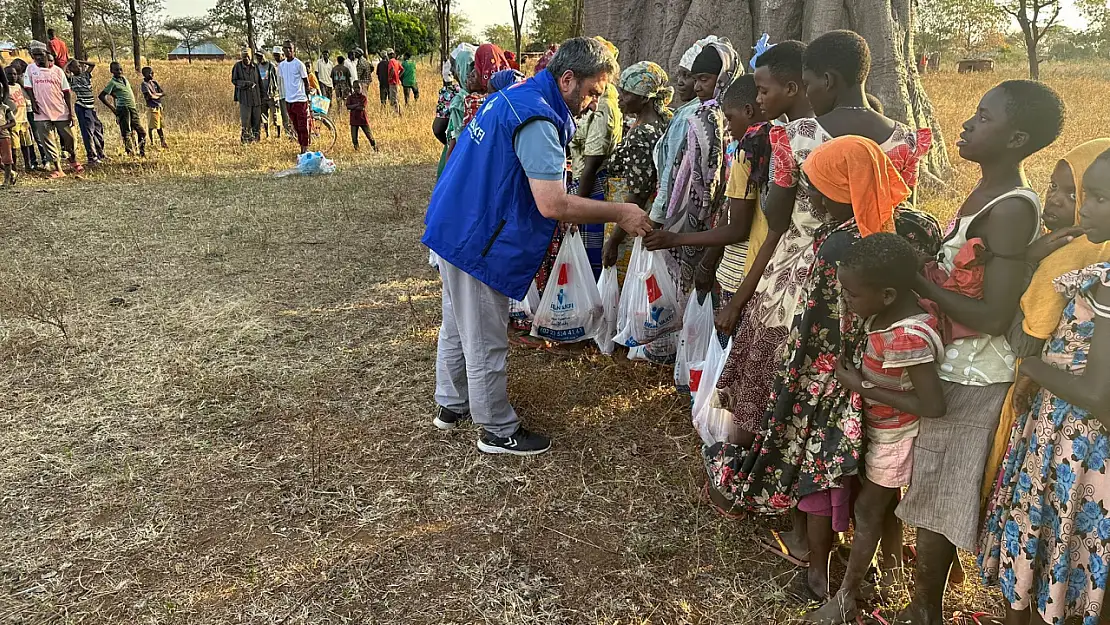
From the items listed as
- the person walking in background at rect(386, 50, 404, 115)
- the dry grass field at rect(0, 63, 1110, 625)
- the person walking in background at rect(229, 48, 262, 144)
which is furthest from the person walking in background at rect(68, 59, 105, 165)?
the person walking in background at rect(386, 50, 404, 115)

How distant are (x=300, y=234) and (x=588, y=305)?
3904mm

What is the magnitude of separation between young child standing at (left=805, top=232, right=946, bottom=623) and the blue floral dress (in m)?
0.22

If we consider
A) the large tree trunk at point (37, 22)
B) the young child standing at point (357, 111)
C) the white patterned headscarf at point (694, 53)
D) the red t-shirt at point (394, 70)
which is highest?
the large tree trunk at point (37, 22)

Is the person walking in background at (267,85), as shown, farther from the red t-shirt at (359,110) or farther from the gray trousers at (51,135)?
the gray trousers at (51,135)

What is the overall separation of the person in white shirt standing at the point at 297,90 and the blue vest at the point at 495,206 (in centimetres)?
881

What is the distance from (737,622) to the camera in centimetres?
223

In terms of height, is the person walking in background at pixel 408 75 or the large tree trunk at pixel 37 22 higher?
the large tree trunk at pixel 37 22

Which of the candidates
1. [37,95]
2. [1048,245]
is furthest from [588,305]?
[37,95]

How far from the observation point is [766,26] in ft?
16.8

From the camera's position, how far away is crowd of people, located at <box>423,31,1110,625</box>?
1.68 m

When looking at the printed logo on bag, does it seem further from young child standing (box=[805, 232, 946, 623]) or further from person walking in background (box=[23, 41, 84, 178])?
person walking in background (box=[23, 41, 84, 178])

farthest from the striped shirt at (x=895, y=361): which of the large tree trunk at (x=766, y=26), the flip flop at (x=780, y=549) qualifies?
the large tree trunk at (x=766, y=26)

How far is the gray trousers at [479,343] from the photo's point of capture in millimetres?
2969

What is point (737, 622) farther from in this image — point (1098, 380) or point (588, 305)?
point (588, 305)
